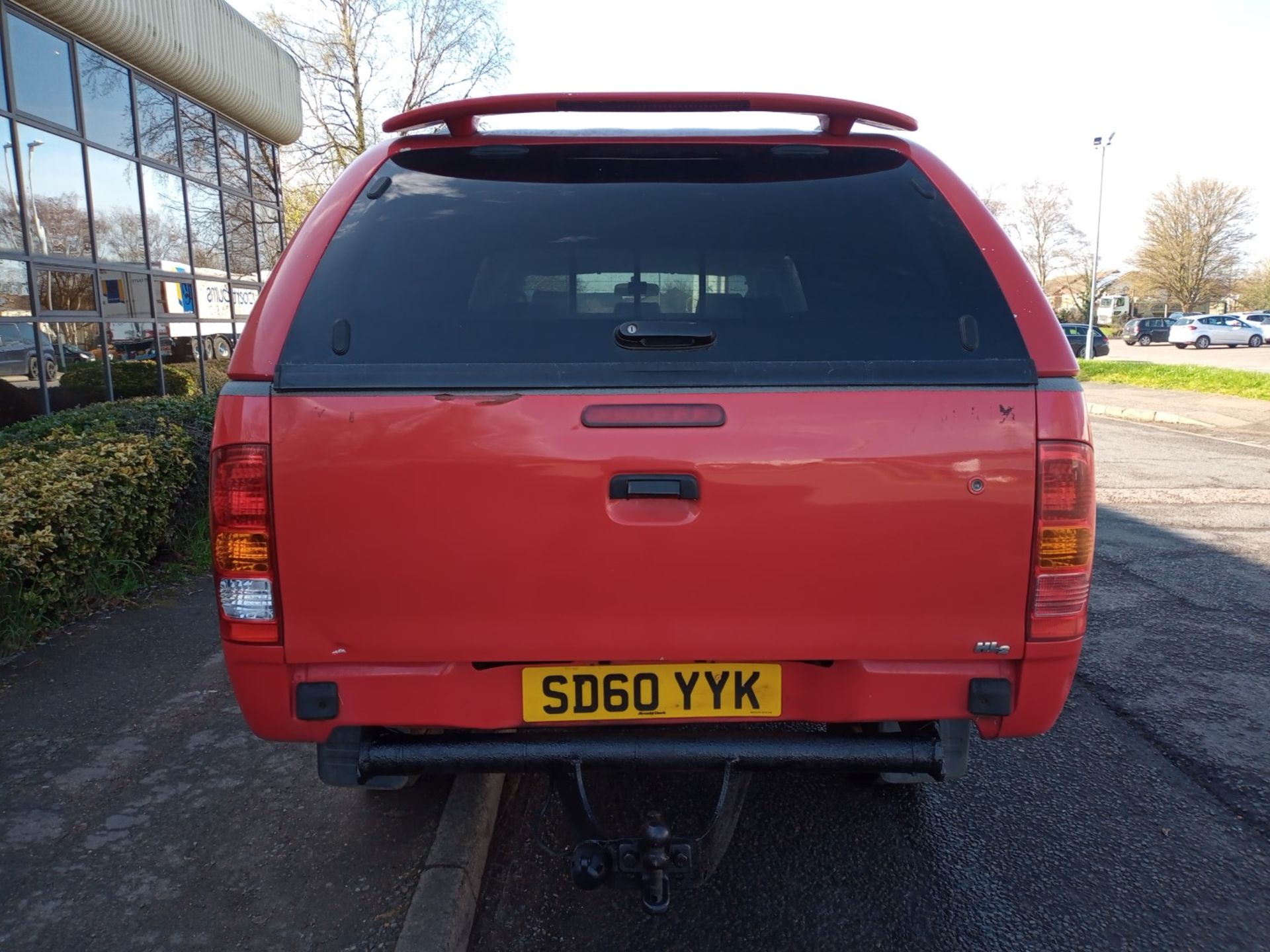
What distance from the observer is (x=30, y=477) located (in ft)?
15.1

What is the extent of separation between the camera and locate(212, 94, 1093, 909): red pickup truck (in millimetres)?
1930

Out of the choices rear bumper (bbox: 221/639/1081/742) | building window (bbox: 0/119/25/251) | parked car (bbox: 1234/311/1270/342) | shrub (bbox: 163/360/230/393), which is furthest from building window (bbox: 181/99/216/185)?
parked car (bbox: 1234/311/1270/342)

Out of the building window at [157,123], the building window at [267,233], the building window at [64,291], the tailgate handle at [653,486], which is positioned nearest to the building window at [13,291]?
the building window at [64,291]

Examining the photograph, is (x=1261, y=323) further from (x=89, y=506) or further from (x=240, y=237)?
(x=89, y=506)

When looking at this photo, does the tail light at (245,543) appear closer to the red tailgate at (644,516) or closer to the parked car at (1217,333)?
the red tailgate at (644,516)

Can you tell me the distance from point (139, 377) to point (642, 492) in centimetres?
1079

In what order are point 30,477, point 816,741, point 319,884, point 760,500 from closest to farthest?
point 760,500 → point 816,741 → point 319,884 → point 30,477

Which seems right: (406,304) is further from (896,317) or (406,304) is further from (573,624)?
(896,317)

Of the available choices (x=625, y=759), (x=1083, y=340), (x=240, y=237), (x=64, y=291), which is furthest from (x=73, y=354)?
(x=1083, y=340)

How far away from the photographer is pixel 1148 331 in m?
51.1

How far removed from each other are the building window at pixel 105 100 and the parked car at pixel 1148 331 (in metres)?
53.8

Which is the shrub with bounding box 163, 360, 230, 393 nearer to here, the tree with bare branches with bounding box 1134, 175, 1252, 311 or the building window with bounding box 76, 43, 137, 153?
the building window with bounding box 76, 43, 137, 153

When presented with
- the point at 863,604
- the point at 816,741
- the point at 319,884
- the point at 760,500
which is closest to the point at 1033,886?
the point at 816,741

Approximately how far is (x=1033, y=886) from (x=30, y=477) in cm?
492
